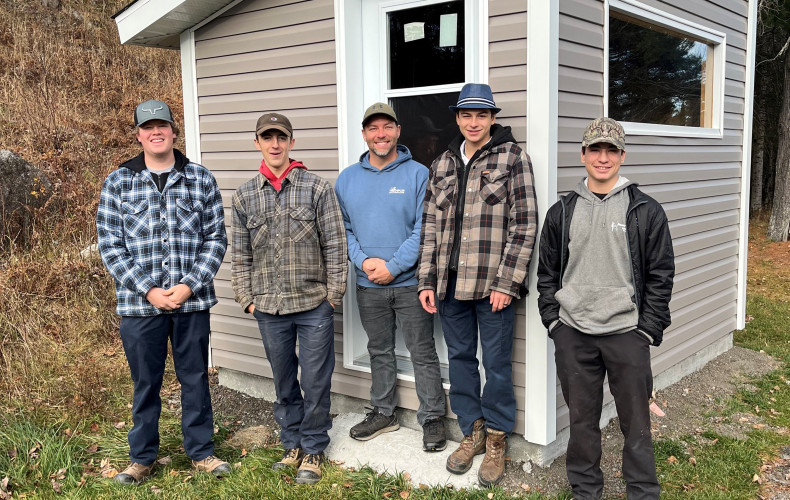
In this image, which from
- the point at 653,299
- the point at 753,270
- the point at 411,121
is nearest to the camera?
the point at 653,299

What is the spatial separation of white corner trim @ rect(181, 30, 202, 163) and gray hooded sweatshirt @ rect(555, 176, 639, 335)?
3620 millimetres

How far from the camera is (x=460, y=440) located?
4.45 meters

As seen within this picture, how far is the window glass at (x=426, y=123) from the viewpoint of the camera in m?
4.58

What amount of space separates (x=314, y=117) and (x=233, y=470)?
260 centimetres

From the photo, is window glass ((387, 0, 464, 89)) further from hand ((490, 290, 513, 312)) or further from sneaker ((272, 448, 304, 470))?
sneaker ((272, 448, 304, 470))

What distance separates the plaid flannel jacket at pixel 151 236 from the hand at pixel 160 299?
3 centimetres

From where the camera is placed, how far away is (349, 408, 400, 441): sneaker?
446cm

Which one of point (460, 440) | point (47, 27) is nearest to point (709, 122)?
point (460, 440)

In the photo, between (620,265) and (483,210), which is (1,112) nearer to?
(483,210)

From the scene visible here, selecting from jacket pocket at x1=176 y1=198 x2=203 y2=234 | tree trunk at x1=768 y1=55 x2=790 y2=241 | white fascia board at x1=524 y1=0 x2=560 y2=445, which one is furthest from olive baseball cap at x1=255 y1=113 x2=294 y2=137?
tree trunk at x1=768 y1=55 x2=790 y2=241

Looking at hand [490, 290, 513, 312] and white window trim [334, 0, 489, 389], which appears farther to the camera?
white window trim [334, 0, 489, 389]

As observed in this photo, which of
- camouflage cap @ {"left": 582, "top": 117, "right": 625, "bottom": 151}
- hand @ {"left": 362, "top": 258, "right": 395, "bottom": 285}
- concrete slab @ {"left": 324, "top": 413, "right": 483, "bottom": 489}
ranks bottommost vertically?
concrete slab @ {"left": 324, "top": 413, "right": 483, "bottom": 489}

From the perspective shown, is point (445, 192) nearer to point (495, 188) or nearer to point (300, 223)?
point (495, 188)

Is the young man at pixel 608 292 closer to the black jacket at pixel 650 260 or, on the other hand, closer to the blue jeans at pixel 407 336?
the black jacket at pixel 650 260
